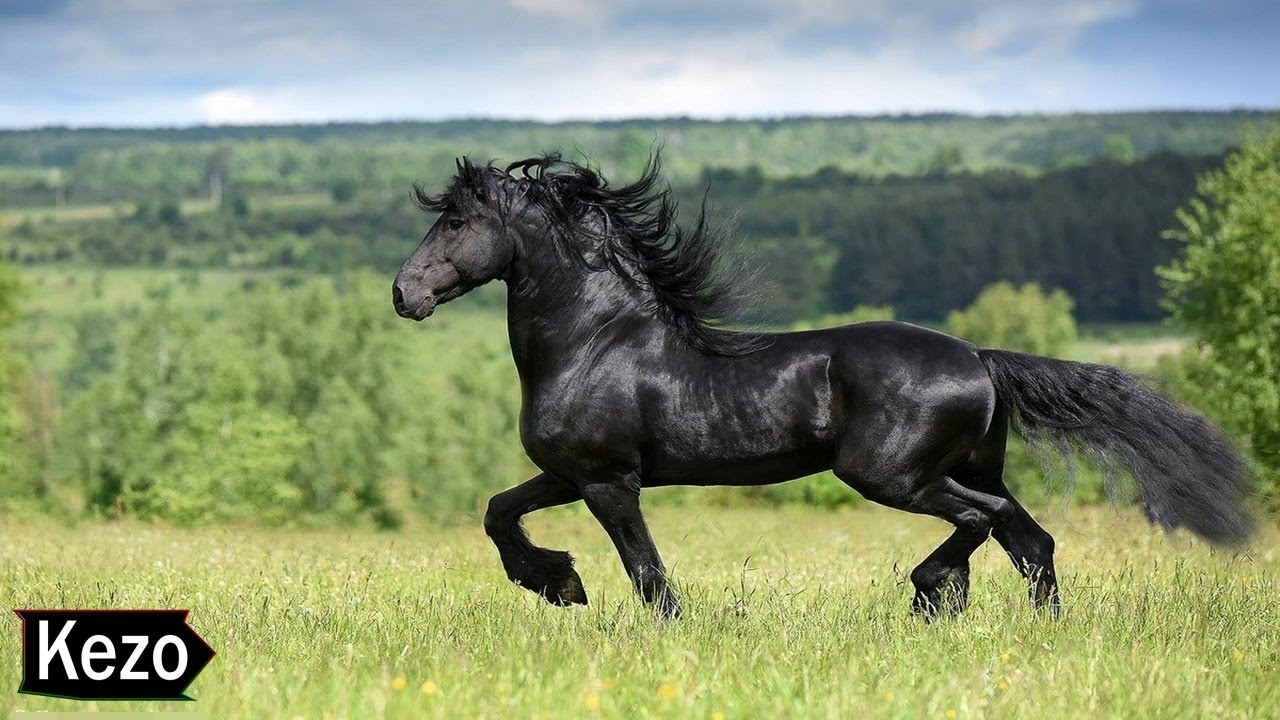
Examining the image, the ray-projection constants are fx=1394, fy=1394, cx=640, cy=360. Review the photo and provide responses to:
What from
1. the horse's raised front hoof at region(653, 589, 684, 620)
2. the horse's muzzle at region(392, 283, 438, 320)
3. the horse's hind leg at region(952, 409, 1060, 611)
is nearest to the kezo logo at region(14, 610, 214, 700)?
the horse's muzzle at region(392, 283, 438, 320)

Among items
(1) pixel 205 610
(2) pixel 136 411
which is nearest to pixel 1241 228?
(1) pixel 205 610

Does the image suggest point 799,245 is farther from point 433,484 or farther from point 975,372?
point 975,372

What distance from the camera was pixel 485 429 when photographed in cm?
7006

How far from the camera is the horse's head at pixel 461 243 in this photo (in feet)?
25.3

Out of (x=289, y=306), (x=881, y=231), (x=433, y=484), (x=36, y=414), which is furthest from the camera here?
(x=881, y=231)

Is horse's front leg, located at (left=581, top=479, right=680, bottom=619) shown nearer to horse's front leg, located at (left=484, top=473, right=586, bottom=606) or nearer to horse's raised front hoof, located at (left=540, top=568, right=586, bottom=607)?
horse's front leg, located at (left=484, top=473, right=586, bottom=606)

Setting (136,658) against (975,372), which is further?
(975,372)

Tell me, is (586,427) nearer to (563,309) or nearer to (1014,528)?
(563,309)

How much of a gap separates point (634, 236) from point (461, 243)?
100 centimetres

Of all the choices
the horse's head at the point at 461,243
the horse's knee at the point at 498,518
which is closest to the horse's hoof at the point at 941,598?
the horse's knee at the point at 498,518

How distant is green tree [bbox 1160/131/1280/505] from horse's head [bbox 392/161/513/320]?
22.2 metres

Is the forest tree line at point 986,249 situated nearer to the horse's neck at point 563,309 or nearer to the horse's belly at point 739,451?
the horse's neck at point 563,309

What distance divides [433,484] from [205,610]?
193 feet

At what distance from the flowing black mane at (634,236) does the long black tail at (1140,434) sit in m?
1.59
